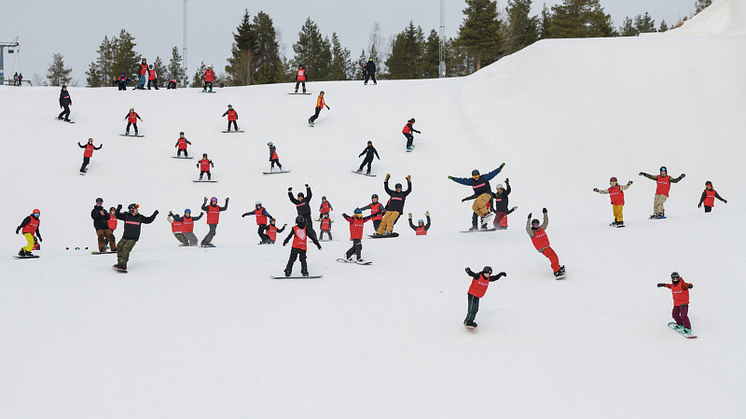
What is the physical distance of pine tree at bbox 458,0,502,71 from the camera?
1847 inches

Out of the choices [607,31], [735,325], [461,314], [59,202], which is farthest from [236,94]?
[607,31]

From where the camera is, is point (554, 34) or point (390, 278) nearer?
point (390, 278)

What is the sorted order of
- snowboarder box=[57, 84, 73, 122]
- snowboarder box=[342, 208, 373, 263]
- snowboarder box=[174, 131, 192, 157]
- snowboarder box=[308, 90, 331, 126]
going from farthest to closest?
snowboarder box=[308, 90, 331, 126] < snowboarder box=[57, 84, 73, 122] < snowboarder box=[174, 131, 192, 157] < snowboarder box=[342, 208, 373, 263]

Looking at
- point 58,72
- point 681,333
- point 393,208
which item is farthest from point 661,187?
point 58,72

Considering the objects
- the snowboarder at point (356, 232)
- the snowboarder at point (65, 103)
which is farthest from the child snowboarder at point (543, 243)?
the snowboarder at point (65, 103)

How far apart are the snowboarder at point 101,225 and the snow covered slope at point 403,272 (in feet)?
1.74

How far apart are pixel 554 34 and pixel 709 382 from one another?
50.1 metres

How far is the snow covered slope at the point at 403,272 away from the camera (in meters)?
7.11

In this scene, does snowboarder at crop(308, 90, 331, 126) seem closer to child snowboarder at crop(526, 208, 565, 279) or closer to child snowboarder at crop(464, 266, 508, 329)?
child snowboarder at crop(526, 208, 565, 279)

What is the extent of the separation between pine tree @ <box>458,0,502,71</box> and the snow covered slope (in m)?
21.7

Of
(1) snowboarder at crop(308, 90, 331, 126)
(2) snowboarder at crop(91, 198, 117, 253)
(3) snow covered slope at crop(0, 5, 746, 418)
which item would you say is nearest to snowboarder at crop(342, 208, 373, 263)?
(3) snow covered slope at crop(0, 5, 746, 418)

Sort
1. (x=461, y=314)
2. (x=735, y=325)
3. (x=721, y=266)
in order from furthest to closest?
(x=721, y=266) < (x=461, y=314) < (x=735, y=325)

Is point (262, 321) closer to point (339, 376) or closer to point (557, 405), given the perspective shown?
point (339, 376)

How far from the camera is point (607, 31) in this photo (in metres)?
54.9
